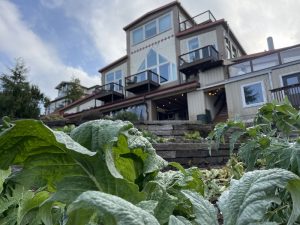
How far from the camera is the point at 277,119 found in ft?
4.12

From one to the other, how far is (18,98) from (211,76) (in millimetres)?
9632

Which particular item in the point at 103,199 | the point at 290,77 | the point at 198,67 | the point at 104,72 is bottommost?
the point at 103,199

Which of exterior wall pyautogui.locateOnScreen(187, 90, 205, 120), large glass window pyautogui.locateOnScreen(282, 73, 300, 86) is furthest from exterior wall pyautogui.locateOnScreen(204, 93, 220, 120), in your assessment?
large glass window pyautogui.locateOnScreen(282, 73, 300, 86)

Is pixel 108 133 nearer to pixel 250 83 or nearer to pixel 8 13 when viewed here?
pixel 8 13

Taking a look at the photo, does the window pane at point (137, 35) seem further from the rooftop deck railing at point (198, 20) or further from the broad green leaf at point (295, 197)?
the broad green leaf at point (295, 197)

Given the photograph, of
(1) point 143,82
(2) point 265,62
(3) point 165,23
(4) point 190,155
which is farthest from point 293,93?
(3) point 165,23

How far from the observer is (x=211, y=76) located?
1623 cm

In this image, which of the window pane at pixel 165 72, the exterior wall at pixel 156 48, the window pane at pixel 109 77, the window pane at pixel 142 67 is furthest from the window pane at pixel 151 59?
the window pane at pixel 109 77

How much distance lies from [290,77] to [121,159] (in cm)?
1499

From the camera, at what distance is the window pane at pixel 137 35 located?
2167cm

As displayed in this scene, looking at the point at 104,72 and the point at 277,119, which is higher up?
the point at 104,72

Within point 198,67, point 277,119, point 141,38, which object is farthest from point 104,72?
point 277,119

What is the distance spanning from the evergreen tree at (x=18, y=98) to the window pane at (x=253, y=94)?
979 centimetres

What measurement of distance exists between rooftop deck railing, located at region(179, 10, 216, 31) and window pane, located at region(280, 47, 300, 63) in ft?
20.1
